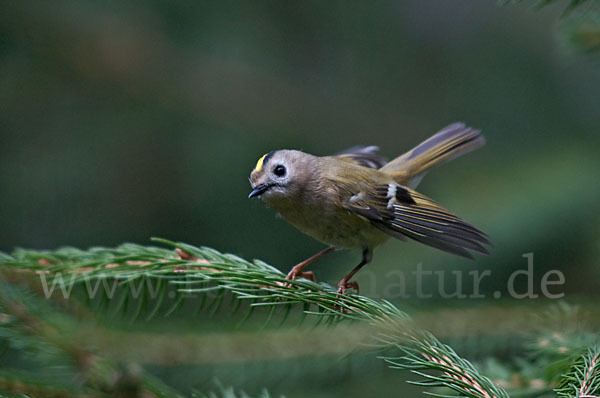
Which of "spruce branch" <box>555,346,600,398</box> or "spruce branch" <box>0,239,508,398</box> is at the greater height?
"spruce branch" <box>0,239,508,398</box>

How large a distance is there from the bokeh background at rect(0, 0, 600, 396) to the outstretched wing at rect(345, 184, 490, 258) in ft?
1.53

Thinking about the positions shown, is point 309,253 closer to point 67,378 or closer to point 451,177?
point 451,177

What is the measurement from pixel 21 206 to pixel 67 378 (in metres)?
2.09

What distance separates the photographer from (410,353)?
126 centimetres

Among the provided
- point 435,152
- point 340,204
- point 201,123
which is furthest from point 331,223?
point 201,123

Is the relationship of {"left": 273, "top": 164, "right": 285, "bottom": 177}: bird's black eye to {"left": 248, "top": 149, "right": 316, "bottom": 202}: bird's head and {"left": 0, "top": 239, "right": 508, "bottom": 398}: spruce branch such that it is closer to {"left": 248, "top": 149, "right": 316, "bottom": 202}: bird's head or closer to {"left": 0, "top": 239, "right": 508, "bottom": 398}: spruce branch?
{"left": 248, "top": 149, "right": 316, "bottom": 202}: bird's head

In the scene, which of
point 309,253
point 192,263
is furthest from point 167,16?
point 192,263

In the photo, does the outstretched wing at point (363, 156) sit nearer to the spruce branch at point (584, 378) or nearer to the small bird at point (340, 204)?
the small bird at point (340, 204)

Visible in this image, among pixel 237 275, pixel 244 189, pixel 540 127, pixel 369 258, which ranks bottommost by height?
pixel 237 275

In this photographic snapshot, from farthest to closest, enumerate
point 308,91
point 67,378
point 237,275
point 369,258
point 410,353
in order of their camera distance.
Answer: point 308,91, point 369,258, point 237,275, point 67,378, point 410,353

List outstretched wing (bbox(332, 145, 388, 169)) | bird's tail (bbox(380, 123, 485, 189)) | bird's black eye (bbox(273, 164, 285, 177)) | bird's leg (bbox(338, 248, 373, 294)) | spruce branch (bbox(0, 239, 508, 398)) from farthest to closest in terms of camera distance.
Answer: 1. outstretched wing (bbox(332, 145, 388, 169))
2. bird's tail (bbox(380, 123, 485, 189))
3. bird's black eye (bbox(273, 164, 285, 177))
4. bird's leg (bbox(338, 248, 373, 294))
5. spruce branch (bbox(0, 239, 508, 398))

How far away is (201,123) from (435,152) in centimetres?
151

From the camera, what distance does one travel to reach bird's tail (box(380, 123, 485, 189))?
8.56ft

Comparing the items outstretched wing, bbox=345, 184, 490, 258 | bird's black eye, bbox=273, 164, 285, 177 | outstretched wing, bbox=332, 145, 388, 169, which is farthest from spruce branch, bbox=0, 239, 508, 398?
outstretched wing, bbox=332, 145, 388, 169
